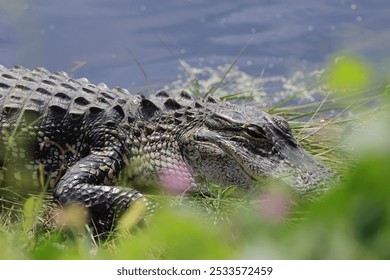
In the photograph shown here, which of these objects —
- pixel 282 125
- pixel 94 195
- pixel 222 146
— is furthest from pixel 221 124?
pixel 94 195

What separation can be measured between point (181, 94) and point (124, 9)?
7147mm

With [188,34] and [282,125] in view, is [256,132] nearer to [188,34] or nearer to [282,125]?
[282,125]

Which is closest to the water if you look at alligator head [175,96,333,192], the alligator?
the alligator

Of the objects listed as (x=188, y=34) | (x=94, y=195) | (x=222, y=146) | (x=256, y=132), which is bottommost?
(x=188, y=34)

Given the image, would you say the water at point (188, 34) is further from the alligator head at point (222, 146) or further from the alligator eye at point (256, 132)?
the alligator eye at point (256, 132)

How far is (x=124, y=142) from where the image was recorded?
4.82 m

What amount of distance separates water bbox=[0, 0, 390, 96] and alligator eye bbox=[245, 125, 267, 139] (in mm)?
6045

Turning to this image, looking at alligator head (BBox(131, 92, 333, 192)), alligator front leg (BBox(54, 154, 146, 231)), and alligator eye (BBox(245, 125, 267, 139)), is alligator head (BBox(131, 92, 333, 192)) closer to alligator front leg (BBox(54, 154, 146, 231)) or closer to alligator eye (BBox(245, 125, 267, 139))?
alligator eye (BBox(245, 125, 267, 139))

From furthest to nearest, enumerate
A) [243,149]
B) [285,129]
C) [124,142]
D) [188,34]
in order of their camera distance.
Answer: [188,34] → [124,142] → [285,129] → [243,149]

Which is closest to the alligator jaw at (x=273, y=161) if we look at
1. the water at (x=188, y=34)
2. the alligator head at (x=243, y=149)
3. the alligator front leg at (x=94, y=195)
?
the alligator head at (x=243, y=149)

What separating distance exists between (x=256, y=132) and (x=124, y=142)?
83 cm

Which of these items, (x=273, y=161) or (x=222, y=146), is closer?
(x=273, y=161)

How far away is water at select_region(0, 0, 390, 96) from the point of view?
36.0ft

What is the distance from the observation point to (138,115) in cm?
494
